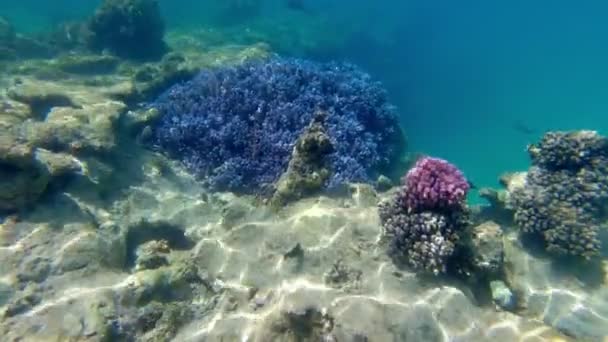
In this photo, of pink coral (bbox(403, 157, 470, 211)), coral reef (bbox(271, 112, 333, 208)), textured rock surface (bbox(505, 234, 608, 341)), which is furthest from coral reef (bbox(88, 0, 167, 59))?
textured rock surface (bbox(505, 234, 608, 341))

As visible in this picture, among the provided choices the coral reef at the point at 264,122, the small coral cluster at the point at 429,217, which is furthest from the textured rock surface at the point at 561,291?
the coral reef at the point at 264,122

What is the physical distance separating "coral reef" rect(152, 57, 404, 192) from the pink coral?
1445mm

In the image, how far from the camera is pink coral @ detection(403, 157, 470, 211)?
4.82 meters

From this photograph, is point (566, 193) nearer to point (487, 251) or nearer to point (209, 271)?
point (487, 251)

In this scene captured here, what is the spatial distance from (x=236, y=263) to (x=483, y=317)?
8.76 ft

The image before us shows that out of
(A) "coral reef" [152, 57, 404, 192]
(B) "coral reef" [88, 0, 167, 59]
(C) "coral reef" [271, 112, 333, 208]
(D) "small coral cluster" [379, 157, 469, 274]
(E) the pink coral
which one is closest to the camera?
(D) "small coral cluster" [379, 157, 469, 274]

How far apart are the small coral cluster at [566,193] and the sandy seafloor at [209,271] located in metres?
0.35

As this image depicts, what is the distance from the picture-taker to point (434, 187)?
486 centimetres

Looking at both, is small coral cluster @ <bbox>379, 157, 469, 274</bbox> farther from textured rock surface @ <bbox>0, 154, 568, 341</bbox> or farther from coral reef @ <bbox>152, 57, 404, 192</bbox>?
coral reef @ <bbox>152, 57, 404, 192</bbox>

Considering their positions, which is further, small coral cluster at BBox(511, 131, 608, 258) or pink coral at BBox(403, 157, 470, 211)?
small coral cluster at BBox(511, 131, 608, 258)

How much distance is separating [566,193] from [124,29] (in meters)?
13.7

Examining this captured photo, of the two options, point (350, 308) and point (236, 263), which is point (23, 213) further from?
point (350, 308)

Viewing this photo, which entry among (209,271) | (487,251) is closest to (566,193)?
(487,251)

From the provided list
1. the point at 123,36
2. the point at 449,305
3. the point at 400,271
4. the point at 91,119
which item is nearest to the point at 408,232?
the point at 400,271
